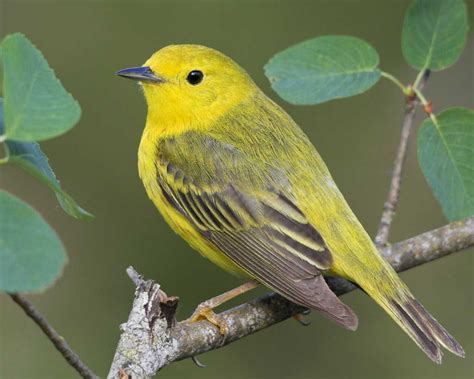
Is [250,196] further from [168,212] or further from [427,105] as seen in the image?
[427,105]

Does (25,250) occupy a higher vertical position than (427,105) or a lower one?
higher

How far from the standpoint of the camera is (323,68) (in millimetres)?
4547

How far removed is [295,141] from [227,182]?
0.55 metres

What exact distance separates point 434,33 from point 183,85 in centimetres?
155

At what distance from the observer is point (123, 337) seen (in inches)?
131

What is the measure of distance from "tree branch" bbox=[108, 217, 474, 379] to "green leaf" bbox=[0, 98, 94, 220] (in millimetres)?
749

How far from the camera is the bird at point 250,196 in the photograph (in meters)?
4.17

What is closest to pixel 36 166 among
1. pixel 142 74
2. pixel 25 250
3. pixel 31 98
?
pixel 31 98

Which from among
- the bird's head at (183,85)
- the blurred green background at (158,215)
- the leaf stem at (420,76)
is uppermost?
the leaf stem at (420,76)

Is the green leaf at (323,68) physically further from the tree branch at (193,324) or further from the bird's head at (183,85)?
the tree branch at (193,324)

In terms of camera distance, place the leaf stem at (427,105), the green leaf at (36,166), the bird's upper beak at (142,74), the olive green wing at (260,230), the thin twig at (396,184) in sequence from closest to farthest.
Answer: the green leaf at (36,166), the olive green wing at (260,230), the leaf stem at (427,105), the thin twig at (396,184), the bird's upper beak at (142,74)

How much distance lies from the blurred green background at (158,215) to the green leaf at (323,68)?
3.27 metres

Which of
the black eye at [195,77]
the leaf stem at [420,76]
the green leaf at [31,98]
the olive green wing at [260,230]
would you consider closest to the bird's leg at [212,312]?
the olive green wing at [260,230]

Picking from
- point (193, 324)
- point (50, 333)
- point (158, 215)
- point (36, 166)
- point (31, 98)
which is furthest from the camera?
point (158, 215)
